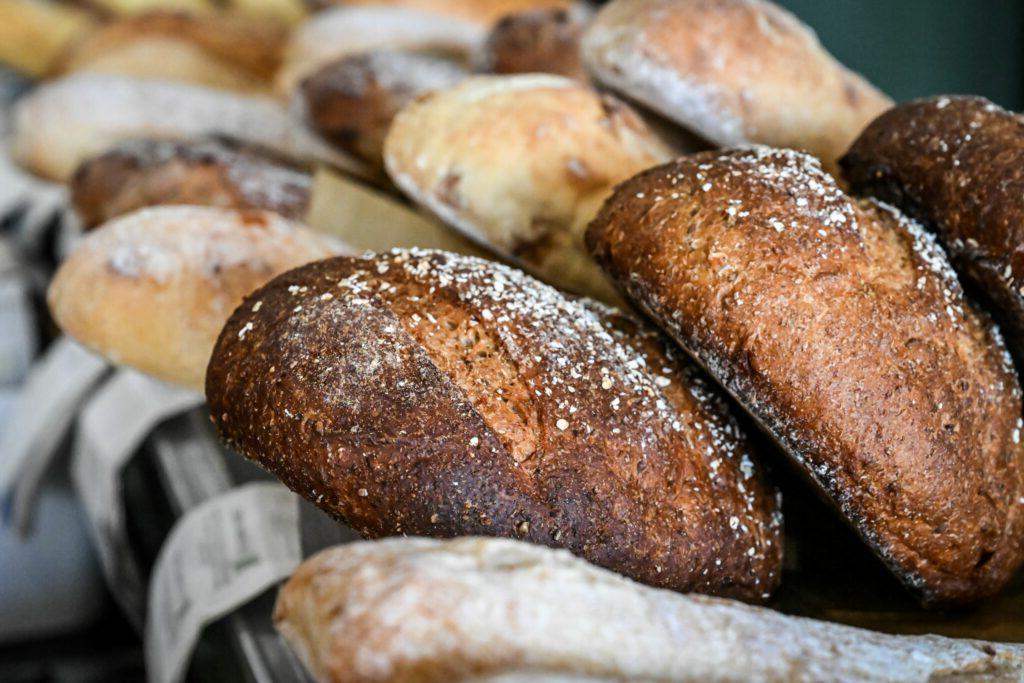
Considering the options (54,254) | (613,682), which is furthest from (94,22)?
(613,682)

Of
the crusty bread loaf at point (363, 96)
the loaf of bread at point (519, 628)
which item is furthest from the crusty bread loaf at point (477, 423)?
the crusty bread loaf at point (363, 96)

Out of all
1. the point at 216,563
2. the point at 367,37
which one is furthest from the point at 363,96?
the point at 216,563

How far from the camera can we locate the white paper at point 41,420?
170cm

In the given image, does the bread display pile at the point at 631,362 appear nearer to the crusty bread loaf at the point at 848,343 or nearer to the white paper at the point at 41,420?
the crusty bread loaf at the point at 848,343

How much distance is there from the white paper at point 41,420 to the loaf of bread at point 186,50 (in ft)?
2.99

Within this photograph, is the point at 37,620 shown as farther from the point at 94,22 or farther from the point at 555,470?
the point at 94,22

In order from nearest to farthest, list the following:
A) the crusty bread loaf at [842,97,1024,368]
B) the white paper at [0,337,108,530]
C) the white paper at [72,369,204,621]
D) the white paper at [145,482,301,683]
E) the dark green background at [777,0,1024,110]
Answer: the crusty bread loaf at [842,97,1024,368] → the white paper at [145,482,301,683] → the white paper at [72,369,204,621] → the white paper at [0,337,108,530] → the dark green background at [777,0,1024,110]

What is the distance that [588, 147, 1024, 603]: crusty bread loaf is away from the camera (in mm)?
849

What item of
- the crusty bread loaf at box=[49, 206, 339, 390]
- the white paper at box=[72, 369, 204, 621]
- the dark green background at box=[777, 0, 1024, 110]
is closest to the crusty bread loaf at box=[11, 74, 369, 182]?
the white paper at box=[72, 369, 204, 621]

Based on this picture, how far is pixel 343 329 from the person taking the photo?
0.85 metres

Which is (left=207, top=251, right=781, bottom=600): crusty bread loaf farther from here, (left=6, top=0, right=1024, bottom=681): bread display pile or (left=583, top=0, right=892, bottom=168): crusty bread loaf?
(left=583, top=0, right=892, bottom=168): crusty bread loaf

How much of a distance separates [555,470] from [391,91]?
3.56ft

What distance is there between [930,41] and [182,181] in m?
2.54

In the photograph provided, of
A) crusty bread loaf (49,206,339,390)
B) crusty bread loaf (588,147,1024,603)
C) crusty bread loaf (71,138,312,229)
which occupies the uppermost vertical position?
crusty bread loaf (588,147,1024,603)
